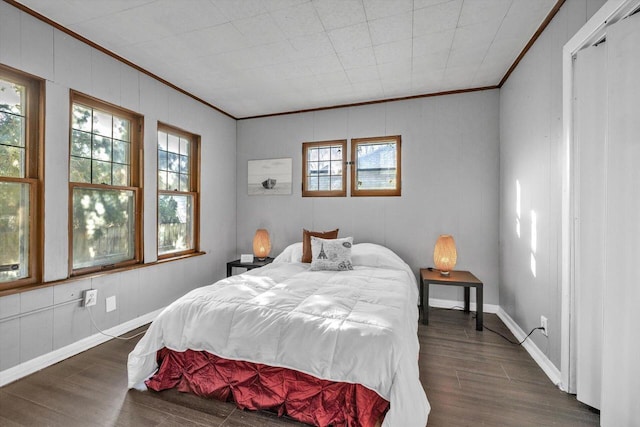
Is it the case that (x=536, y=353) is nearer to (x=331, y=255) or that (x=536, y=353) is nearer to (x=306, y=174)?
(x=331, y=255)

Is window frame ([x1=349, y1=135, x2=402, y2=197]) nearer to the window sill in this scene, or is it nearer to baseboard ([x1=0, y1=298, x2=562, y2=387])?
baseboard ([x1=0, y1=298, x2=562, y2=387])

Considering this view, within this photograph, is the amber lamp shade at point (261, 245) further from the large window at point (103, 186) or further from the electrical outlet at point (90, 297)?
the electrical outlet at point (90, 297)

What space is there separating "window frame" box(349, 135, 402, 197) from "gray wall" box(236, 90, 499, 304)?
56 mm

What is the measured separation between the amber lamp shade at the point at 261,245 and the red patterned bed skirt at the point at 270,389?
2.06 metres

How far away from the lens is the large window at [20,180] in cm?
203

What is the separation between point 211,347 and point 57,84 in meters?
2.38

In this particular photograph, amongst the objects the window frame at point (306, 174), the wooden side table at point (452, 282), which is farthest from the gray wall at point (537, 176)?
the window frame at point (306, 174)

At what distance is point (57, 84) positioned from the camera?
2.27 m

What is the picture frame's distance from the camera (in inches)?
165

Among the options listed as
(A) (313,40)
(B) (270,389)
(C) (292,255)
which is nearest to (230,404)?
(B) (270,389)

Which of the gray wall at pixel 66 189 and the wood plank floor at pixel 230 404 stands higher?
the gray wall at pixel 66 189

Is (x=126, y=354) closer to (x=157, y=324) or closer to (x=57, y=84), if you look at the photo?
(x=157, y=324)

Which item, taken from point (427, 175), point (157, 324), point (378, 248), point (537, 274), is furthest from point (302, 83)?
point (537, 274)

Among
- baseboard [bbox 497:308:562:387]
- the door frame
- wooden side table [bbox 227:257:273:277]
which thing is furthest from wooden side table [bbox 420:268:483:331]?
wooden side table [bbox 227:257:273:277]
